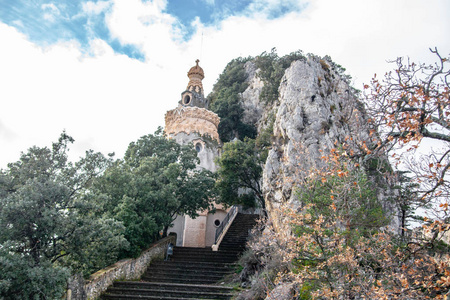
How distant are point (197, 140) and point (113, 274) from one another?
46.7 feet

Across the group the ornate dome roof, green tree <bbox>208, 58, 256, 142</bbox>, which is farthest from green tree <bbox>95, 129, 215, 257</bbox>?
green tree <bbox>208, 58, 256, 142</bbox>

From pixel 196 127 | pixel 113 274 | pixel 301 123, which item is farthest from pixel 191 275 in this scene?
pixel 196 127

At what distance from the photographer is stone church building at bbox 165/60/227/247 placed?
2316 centimetres

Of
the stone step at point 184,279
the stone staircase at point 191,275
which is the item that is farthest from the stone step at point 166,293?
the stone step at point 184,279

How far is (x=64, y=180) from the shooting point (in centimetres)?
988

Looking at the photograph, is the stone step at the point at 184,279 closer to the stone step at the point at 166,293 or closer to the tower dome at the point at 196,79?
the stone step at the point at 166,293

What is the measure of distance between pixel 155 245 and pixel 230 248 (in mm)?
4360

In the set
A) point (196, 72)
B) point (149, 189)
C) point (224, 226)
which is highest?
point (196, 72)

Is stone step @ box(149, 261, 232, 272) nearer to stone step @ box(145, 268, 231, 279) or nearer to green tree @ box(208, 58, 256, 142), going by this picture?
stone step @ box(145, 268, 231, 279)

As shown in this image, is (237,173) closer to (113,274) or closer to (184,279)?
(184,279)

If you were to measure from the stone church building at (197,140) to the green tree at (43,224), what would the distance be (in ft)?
41.4

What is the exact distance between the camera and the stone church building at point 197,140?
23.2 meters

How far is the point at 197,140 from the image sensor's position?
25891 mm

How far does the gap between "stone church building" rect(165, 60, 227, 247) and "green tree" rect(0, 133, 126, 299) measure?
41.4ft
